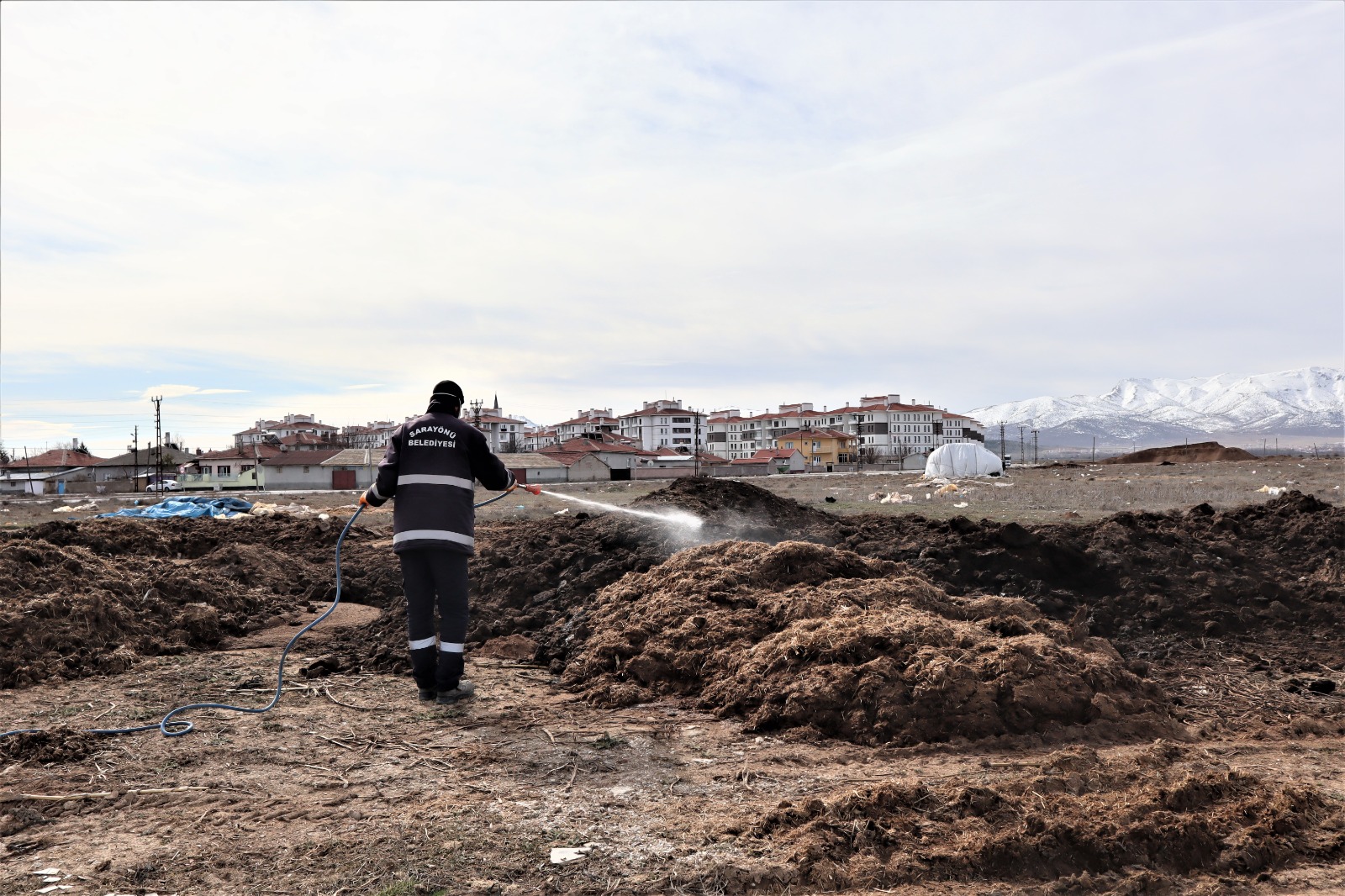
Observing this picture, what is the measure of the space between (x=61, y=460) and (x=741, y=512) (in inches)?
4083

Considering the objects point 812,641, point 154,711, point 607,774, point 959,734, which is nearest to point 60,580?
point 154,711

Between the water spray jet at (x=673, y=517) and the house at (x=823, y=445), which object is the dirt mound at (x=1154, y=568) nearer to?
the water spray jet at (x=673, y=517)

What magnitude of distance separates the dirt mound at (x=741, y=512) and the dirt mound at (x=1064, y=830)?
6619mm

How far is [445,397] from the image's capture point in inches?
264

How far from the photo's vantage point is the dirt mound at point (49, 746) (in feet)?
16.4

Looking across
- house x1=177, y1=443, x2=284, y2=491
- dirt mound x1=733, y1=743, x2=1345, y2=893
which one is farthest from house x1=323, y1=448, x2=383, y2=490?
dirt mound x1=733, y1=743, x2=1345, y2=893

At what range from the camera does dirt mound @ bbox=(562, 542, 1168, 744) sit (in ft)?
17.6

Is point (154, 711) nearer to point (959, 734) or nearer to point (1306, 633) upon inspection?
point (959, 734)

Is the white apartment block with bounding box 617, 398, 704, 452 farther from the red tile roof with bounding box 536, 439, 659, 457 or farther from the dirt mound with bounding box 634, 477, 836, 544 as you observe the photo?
the dirt mound with bounding box 634, 477, 836, 544

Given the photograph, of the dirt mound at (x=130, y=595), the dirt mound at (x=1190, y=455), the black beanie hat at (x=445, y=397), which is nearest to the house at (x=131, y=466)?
the dirt mound at (x=130, y=595)

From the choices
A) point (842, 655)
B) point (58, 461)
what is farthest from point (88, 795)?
point (58, 461)

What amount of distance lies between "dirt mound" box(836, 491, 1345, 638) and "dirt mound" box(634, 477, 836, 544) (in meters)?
1.08

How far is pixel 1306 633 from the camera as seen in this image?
8.15 meters

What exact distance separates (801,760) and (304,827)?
2.66 m
